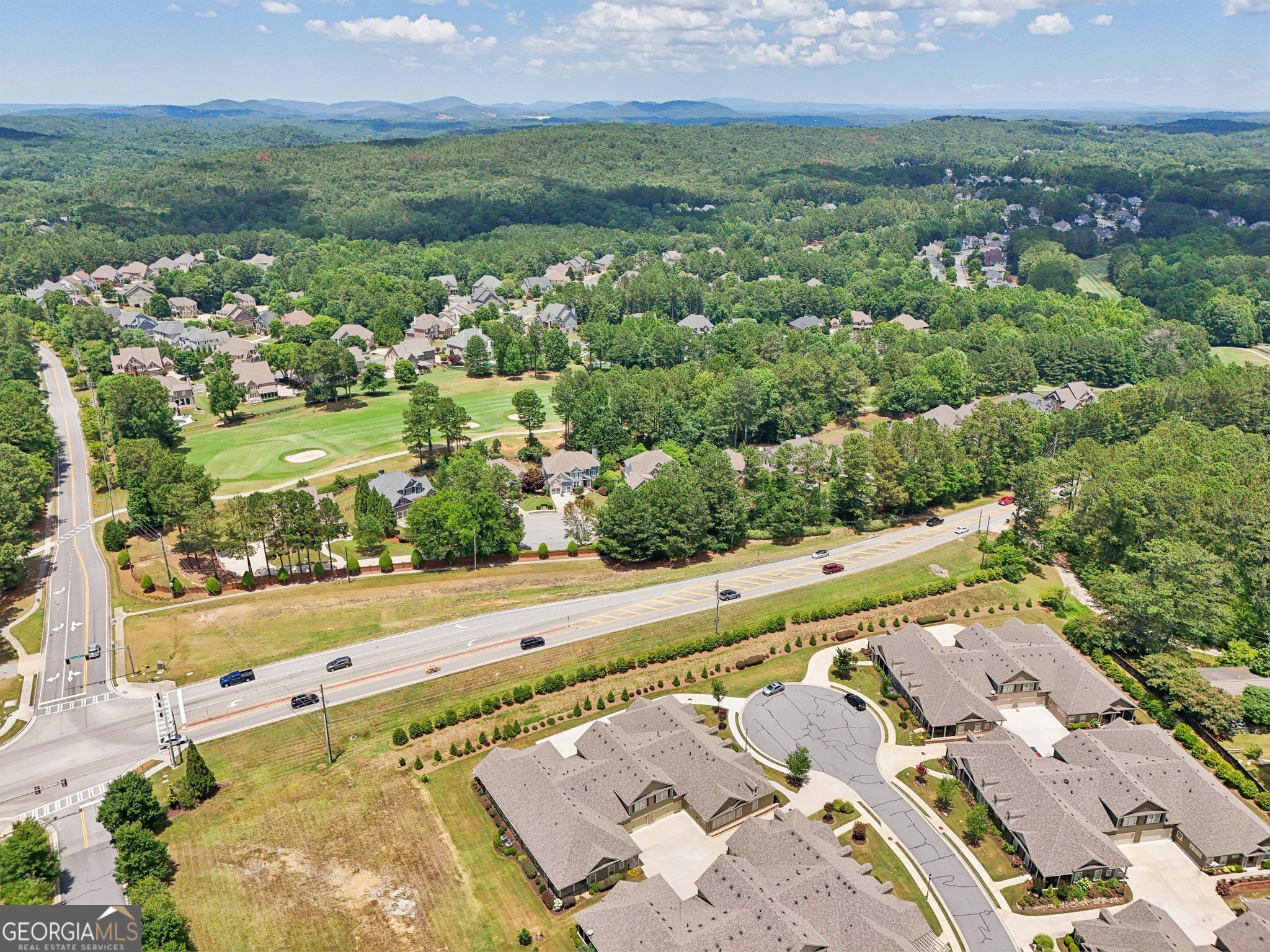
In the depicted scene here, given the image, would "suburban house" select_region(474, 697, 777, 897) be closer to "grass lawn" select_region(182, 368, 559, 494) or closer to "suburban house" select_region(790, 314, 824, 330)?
"grass lawn" select_region(182, 368, 559, 494)

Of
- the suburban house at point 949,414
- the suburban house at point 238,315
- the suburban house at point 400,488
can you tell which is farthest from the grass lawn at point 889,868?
the suburban house at point 238,315

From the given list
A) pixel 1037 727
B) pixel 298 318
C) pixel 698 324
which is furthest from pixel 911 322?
pixel 298 318

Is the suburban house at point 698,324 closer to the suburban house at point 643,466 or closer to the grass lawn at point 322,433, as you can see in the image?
the grass lawn at point 322,433

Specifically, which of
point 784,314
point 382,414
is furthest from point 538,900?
point 784,314

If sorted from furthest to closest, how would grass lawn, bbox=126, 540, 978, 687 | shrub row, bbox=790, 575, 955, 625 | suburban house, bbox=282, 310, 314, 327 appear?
suburban house, bbox=282, 310, 314, 327 → shrub row, bbox=790, 575, 955, 625 → grass lawn, bbox=126, 540, 978, 687

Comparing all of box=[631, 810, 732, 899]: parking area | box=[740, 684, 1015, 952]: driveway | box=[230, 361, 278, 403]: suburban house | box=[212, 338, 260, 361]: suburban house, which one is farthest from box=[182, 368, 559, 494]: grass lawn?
box=[631, 810, 732, 899]: parking area

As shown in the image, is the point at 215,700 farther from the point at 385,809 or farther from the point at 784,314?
the point at 784,314

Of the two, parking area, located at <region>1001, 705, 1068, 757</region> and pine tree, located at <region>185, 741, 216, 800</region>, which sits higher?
pine tree, located at <region>185, 741, 216, 800</region>
